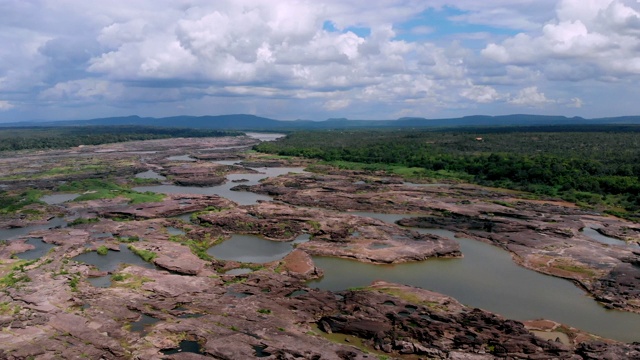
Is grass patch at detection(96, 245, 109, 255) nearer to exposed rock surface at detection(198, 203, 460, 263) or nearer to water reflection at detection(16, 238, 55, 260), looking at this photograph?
water reflection at detection(16, 238, 55, 260)

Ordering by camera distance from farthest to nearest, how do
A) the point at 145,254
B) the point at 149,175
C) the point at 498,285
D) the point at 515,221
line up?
1. the point at 149,175
2. the point at 515,221
3. the point at 145,254
4. the point at 498,285

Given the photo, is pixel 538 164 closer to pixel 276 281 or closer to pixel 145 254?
pixel 276 281

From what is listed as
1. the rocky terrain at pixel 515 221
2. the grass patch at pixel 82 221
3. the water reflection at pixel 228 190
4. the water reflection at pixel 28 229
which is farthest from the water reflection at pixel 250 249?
the water reflection at pixel 28 229

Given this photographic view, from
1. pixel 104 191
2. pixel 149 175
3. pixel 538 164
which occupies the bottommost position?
pixel 149 175

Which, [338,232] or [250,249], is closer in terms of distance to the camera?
[250,249]

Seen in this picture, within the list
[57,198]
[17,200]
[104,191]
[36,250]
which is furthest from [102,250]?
[57,198]

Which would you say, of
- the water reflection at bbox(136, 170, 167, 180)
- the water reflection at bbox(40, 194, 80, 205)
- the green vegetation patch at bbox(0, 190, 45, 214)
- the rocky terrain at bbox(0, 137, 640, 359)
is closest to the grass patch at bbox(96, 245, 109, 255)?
the rocky terrain at bbox(0, 137, 640, 359)

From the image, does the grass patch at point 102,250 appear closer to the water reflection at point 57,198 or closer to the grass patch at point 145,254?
the grass patch at point 145,254

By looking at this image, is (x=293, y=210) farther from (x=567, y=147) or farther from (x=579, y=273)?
(x=567, y=147)
